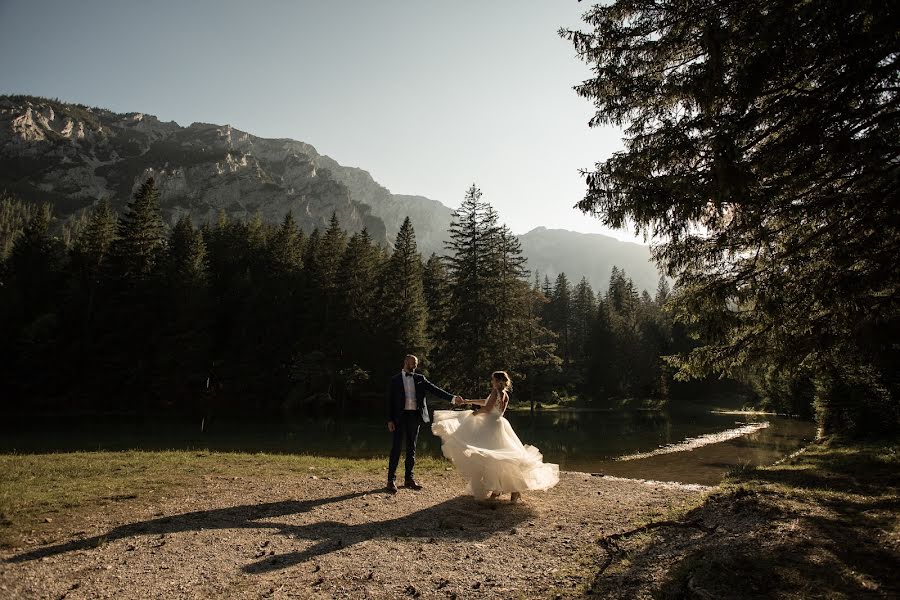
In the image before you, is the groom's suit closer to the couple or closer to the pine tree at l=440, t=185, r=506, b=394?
the couple

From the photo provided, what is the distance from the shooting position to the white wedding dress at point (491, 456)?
8930 mm

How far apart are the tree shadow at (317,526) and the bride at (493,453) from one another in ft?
1.43

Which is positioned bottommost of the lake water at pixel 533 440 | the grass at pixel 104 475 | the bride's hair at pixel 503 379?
the lake water at pixel 533 440

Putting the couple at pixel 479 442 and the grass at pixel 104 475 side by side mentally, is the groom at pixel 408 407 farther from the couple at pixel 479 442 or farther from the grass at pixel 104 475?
the grass at pixel 104 475

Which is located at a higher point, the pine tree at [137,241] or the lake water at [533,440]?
the pine tree at [137,241]

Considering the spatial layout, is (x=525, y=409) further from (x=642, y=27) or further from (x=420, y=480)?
(x=642, y=27)

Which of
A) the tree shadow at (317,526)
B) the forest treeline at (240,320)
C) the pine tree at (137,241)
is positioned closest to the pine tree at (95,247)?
the forest treeline at (240,320)

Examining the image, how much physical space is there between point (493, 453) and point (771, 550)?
4.70 m

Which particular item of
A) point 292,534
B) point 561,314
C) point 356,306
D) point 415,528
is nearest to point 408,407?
point 415,528

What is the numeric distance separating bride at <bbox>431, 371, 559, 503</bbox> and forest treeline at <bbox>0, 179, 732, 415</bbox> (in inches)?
1010

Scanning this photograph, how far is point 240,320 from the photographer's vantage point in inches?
1900

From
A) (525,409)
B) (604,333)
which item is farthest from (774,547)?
(604,333)

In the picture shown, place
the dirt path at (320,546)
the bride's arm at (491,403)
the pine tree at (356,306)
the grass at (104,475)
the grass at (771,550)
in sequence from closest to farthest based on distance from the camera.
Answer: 1. the grass at (771,550)
2. the dirt path at (320,546)
3. the grass at (104,475)
4. the bride's arm at (491,403)
5. the pine tree at (356,306)

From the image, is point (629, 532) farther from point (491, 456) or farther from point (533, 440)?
point (533, 440)
